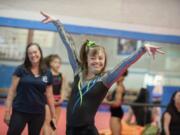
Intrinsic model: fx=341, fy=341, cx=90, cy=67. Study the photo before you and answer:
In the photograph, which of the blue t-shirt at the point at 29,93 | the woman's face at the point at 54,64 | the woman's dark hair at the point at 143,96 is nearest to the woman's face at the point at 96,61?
the blue t-shirt at the point at 29,93

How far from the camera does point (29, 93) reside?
409cm

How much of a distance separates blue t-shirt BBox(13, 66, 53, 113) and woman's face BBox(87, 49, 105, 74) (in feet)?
4.71

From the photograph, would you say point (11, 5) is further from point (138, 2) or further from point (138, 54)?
point (138, 54)

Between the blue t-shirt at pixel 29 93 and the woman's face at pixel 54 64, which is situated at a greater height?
the woman's face at pixel 54 64

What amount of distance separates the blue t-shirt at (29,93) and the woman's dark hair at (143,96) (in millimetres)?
3369

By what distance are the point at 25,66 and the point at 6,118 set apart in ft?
2.28

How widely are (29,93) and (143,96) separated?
364cm

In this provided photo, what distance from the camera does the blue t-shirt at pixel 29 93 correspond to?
4074 mm

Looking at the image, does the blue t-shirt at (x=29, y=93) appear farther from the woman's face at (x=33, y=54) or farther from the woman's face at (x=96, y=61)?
the woman's face at (x=96, y=61)

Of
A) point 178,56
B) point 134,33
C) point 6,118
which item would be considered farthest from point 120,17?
point 6,118

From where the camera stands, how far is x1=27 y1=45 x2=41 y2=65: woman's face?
4.16 meters

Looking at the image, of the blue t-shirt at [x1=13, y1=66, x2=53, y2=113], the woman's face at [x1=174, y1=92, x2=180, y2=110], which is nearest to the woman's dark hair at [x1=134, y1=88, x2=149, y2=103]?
the woman's face at [x1=174, y1=92, x2=180, y2=110]

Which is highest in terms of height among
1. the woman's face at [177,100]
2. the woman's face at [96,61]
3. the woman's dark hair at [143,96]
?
the woman's face at [96,61]

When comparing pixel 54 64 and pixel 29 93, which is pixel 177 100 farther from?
pixel 29 93
